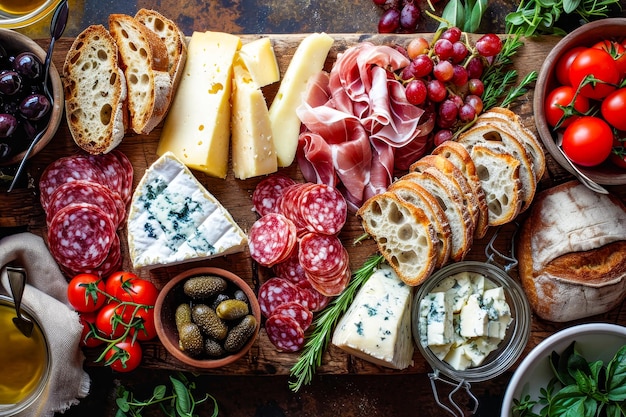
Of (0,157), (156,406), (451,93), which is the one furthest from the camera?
(156,406)

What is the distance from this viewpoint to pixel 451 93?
2.24 m

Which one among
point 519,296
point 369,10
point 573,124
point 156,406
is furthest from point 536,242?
point 156,406

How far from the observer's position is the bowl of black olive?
6.77ft

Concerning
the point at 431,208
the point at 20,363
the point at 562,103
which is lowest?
the point at 20,363

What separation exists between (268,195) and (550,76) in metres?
1.08

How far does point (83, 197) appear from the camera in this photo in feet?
7.32

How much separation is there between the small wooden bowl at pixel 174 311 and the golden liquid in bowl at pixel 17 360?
15.8 inches

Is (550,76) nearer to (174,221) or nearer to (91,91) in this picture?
(174,221)

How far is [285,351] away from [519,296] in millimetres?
841

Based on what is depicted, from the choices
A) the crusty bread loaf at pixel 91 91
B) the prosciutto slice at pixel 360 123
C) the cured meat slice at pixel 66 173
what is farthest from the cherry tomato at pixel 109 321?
the prosciutto slice at pixel 360 123

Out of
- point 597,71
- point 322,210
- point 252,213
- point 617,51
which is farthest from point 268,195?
point 617,51

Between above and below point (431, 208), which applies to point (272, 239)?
below

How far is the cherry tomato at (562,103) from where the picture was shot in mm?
2141

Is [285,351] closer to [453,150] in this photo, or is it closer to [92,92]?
[453,150]
